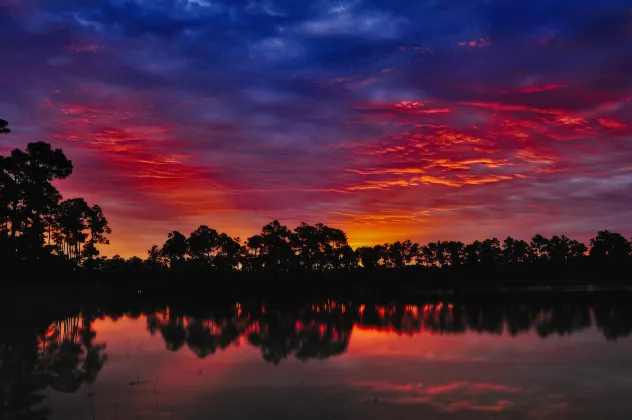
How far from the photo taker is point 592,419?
48.6ft

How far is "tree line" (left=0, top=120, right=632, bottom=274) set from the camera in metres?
65.9

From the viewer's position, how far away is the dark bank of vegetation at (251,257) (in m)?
66.5

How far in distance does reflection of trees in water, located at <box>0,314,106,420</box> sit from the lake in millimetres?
79

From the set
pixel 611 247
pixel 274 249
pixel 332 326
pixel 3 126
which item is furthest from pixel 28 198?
pixel 611 247

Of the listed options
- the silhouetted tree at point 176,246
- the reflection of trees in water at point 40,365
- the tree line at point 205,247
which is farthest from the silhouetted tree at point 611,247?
the reflection of trees in water at point 40,365

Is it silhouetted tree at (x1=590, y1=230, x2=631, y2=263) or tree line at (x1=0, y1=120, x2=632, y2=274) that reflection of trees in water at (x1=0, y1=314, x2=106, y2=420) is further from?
silhouetted tree at (x1=590, y1=230, x2=631, y2=263)

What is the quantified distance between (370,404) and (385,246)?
174711mm

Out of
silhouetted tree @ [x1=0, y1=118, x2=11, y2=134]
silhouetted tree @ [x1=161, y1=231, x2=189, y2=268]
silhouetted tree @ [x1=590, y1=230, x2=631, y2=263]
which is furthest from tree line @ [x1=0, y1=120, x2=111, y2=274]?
silhouetted tree @ [x1=590, y1=230, x2=631, y2=263]

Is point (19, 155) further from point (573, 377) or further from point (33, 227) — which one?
point (573, 377)

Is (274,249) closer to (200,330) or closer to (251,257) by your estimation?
(251,257)

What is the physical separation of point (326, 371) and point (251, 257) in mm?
134945

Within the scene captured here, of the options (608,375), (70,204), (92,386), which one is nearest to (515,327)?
(608,375)

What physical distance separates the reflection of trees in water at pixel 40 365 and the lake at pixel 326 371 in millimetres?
79

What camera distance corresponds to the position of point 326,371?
22172 mm
